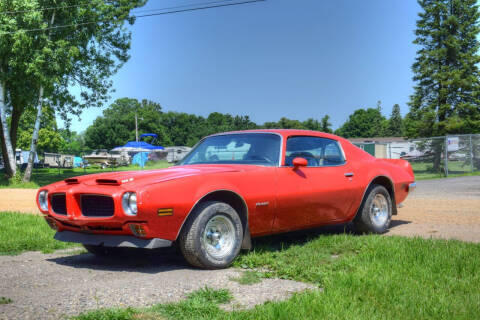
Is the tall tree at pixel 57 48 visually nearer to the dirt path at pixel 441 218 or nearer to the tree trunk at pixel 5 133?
the tree trunk at pixel 5 133

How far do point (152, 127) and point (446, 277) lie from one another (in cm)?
9687

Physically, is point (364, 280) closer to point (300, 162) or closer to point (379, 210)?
point (300, 162)

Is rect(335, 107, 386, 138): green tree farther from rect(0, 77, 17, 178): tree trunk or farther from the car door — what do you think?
the car door

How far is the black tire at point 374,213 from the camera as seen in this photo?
647 cm

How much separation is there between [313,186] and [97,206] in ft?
8.17

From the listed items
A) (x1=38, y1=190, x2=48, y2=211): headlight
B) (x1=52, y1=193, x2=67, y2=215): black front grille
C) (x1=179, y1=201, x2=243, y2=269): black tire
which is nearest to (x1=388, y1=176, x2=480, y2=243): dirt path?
(x1=179, y1=201, x2=243, y2=269): black tire

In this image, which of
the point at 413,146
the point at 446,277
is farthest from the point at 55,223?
the point at 413,146

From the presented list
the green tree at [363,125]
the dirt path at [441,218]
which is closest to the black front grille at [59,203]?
the dirt path at [441,218]

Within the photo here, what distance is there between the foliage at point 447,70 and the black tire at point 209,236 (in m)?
29.0

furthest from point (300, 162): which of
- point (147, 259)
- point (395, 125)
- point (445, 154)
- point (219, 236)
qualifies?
point (395, 125)

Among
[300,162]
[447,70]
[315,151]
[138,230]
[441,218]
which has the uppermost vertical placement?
[447,70]

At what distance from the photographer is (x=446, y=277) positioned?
13.2 ft

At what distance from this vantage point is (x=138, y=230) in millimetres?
4297

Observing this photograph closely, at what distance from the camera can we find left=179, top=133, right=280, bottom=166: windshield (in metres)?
5.55
